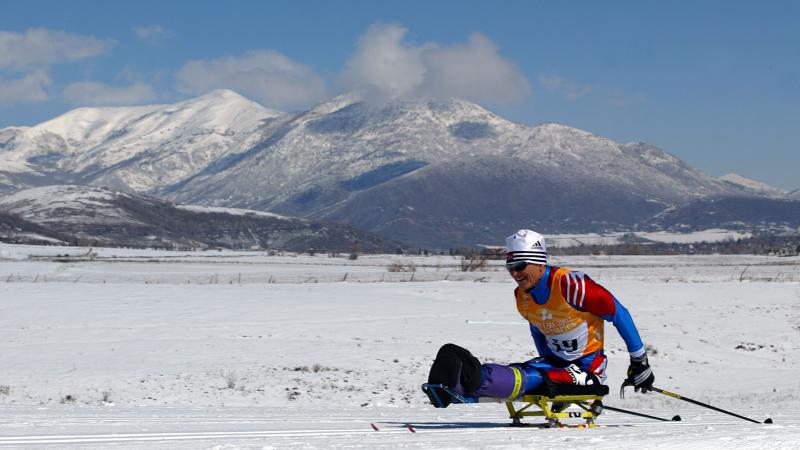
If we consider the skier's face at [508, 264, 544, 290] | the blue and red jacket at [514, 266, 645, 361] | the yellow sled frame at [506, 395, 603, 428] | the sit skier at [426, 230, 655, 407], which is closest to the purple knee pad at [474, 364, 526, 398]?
the sit skier at [426, 230, 655, 407]

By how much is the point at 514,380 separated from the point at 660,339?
22617 mm

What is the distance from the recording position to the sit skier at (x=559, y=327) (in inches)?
407

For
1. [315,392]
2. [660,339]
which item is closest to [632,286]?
[660,339]

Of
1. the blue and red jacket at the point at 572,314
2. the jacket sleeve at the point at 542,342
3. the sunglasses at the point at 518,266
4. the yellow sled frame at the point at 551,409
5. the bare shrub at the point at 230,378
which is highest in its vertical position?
the sunglasses at the point at 518,266

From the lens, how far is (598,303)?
10.4 m

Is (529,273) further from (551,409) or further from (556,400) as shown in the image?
(551,409)

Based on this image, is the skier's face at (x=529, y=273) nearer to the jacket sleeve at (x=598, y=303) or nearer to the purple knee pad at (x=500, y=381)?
the jacket sleeve at (x=598, y=303)

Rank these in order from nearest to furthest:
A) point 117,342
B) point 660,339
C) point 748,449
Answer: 1. point 748,449
2. point 117,342
3. point 660,339

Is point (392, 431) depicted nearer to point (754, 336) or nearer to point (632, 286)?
point (754, 336)

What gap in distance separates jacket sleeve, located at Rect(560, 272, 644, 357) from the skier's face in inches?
10.2

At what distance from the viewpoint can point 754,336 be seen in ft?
108

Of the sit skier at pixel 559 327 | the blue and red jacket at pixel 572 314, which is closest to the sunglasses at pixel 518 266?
the sit skier at pixel 559 327

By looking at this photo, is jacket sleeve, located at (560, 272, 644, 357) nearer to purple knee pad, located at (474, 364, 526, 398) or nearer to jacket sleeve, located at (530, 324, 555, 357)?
jacket sleeve, located at (530, 324, 555, 357)

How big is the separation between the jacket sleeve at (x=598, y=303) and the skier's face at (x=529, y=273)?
10.2 inches
